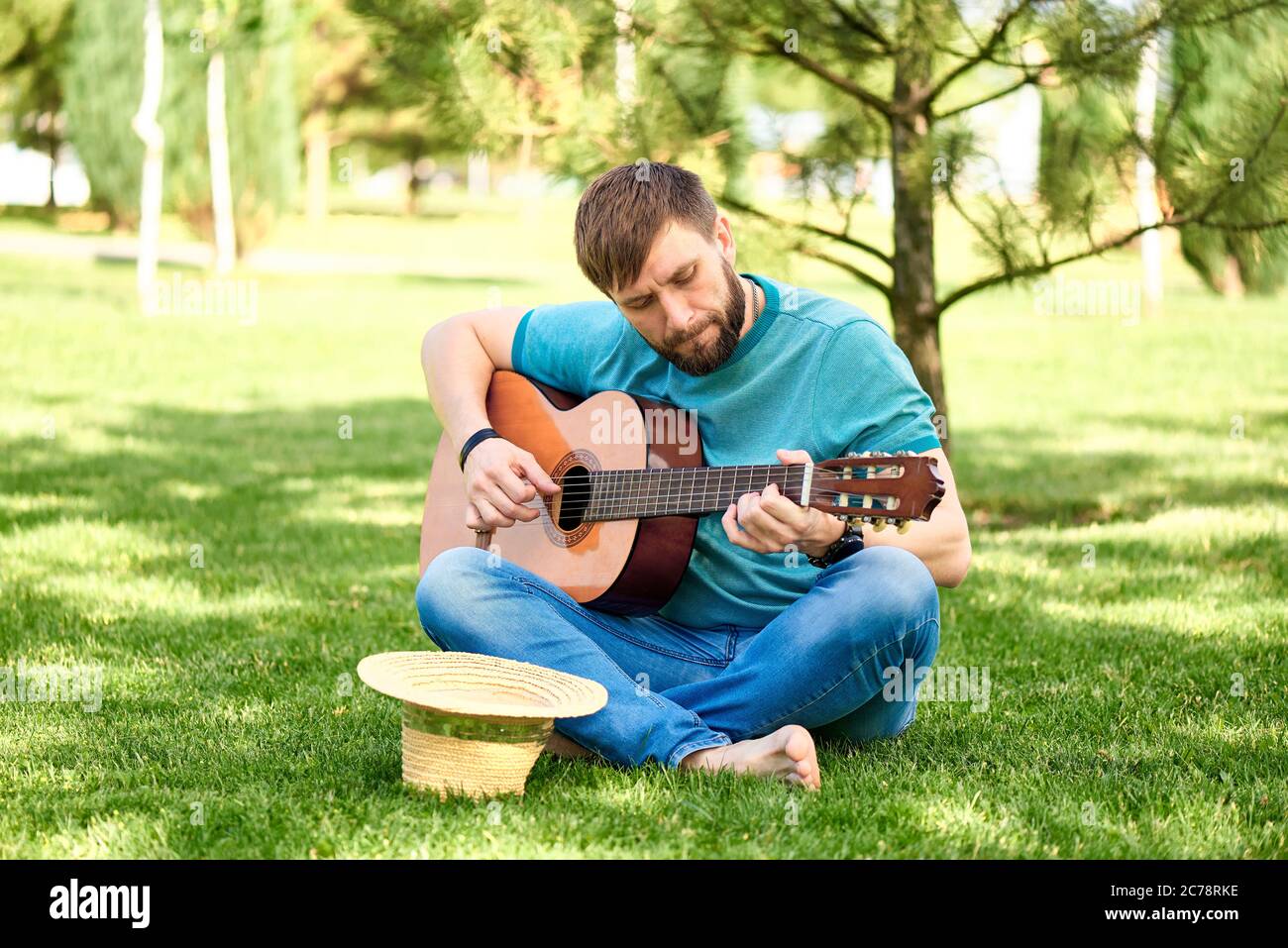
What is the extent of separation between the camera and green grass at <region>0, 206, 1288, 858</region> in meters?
2.63

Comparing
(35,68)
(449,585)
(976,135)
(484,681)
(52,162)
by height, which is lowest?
(484,681)

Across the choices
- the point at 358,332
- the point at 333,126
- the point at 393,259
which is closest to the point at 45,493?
the point at 358,332

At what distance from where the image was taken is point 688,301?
2842mm

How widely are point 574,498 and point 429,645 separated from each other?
3.54ft

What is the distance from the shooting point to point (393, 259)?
22438mm

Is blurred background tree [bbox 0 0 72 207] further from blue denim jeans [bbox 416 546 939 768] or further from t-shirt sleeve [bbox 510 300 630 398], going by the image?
blue denim jeans [bbox 416 546 939 768]

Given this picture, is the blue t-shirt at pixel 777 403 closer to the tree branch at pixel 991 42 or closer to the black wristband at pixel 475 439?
the black wristband at pixel 475 439

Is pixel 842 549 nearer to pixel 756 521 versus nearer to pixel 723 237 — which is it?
pixel 756 521

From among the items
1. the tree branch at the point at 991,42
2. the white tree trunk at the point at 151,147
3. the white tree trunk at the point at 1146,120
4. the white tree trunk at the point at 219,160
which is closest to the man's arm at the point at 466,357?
the tree branch at the point at 991,42

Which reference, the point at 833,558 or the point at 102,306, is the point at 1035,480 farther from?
the point at 102,306

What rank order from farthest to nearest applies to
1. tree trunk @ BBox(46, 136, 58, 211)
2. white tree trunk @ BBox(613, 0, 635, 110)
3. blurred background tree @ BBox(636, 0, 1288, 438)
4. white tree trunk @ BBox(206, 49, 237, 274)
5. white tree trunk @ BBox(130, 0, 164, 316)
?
tree trunk @ BBox(46, 136, 58, 211)
white tree trunk @ BBox(206, 49, 237, 274)
white tree trunk @ BBox(130, 0, 164, 316)
white tree trunk @ BBox(613, 0, 635, 110)
blurred background tree @ BBox(636, 0, 1288, 438)

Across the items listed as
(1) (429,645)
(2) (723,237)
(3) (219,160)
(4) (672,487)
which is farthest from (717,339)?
(3) (219,160)

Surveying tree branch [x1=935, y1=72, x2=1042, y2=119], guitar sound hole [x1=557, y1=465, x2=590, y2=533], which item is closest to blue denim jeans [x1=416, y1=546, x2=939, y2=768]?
guitar sound hole [x1=557, y1=465, x2=590, y2=533]

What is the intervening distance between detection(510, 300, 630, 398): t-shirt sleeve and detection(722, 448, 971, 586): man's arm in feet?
2.55
